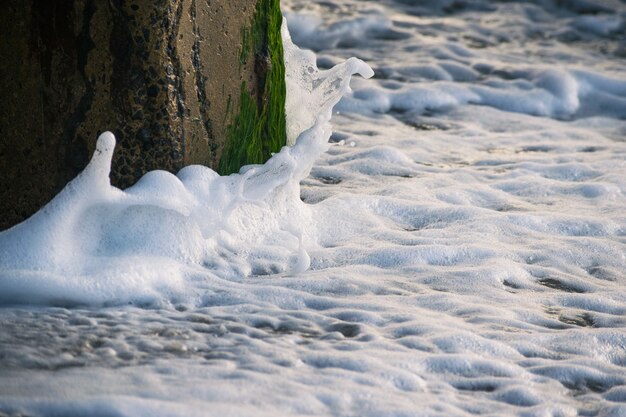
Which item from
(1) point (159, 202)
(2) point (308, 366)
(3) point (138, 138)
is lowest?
(2) point (308, 366)

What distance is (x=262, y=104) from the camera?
3.87 m

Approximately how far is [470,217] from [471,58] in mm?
3948

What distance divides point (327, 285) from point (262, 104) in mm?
993

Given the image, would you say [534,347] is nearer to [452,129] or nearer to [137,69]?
[137,69]

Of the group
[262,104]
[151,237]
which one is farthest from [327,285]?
[262,104]

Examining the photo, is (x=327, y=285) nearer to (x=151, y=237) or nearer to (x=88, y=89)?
(x=151, y=237)

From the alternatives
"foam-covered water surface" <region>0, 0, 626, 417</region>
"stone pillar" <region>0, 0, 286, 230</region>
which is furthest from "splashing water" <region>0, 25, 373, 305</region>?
"stone pillar" <region>0, 0, 286, 230</region>

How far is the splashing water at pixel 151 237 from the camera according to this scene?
2957 millimetres

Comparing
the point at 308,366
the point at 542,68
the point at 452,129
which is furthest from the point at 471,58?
the point at 308,366

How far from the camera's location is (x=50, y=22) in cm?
316

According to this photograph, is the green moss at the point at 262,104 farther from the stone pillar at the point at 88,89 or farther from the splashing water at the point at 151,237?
the stone pillar at the point at 88,89

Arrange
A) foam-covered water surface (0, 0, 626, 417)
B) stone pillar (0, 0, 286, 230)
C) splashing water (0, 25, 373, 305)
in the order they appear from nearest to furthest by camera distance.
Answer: foam-covered water surface (0, 0, 626, 417)
splashing water (0, 25, 373, 305)
stone pillar (0, 0, 286, 230)

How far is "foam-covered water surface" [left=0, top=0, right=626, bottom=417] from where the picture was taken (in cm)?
241

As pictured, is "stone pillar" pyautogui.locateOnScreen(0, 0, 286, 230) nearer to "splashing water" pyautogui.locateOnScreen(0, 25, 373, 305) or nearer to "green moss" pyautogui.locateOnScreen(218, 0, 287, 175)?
"splashing water" pyautogui.locateOnScreen(0, 25, 373, 305)
